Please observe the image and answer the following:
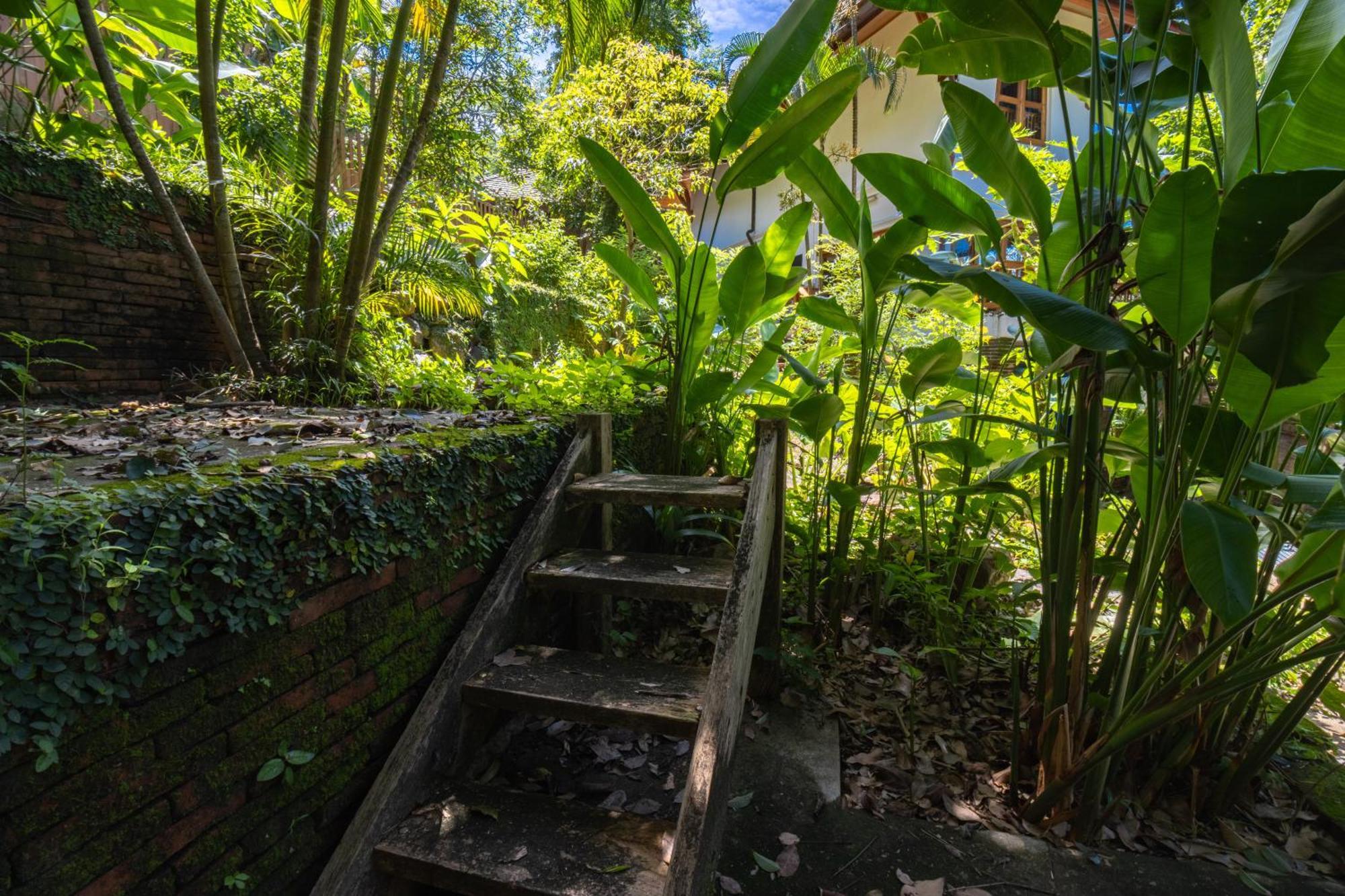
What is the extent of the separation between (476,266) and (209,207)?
167cm

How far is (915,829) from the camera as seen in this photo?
1.99m

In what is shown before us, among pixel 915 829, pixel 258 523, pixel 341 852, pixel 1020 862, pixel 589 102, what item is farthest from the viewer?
pixel 589 102

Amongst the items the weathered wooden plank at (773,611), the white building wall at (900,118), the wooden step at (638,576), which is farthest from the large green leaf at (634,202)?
the white building wall at (900,118)

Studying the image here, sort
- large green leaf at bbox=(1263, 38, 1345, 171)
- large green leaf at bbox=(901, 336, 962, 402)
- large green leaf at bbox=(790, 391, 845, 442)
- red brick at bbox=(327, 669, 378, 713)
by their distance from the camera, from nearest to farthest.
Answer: large green leaf at bbox=(1263, 38, 1345, 171) < red brick at bbox=(327, 669, 378, 713) < large green leaf at bbox=(901, 336, 962, 402) < large green leaf at bbox=(790, 391, 845, 442)

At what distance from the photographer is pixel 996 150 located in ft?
6.70

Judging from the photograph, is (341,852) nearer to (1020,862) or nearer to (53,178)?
(1020,862)

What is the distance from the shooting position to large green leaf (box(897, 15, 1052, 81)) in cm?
219

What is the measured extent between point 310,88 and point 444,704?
3.53 m

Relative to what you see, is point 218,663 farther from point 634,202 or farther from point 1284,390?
point 1284,390

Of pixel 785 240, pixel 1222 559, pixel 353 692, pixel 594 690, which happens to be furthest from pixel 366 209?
pixel 1222 559

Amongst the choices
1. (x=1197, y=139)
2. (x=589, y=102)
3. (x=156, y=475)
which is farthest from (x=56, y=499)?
(x=589, y=102)

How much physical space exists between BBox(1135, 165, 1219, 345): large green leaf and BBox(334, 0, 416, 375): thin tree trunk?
3343 millimetres

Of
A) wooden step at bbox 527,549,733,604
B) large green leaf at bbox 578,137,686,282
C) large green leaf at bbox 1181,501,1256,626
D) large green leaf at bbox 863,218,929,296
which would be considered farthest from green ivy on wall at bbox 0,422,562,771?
large green leaf at bbox 1181,501,1256,626

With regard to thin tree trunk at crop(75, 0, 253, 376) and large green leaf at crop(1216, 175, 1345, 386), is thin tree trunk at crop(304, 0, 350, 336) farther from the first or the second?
large green leaf at crop(1216, 175, 1345, 386)
